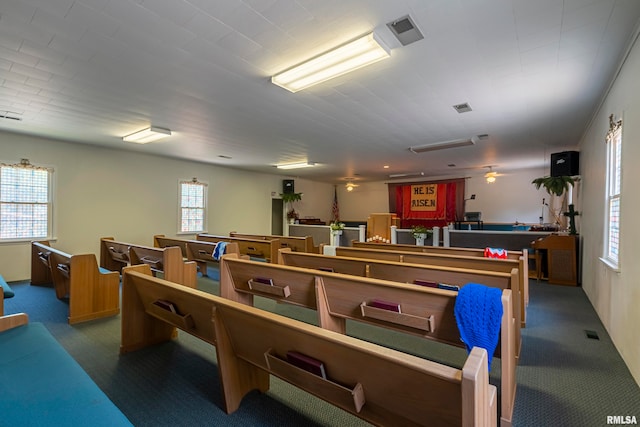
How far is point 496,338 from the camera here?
1.40m

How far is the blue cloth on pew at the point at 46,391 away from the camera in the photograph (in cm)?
94

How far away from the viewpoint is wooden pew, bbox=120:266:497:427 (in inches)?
34.0

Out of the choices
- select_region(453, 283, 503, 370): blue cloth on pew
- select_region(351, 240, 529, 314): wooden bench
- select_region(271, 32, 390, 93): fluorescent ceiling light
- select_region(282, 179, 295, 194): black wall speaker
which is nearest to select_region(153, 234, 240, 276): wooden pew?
select_region(351, 240, 529, 314): wooden bench

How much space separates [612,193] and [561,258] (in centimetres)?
243

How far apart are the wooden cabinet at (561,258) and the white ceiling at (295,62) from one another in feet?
5.78

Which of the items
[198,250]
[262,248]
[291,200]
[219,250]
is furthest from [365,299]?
[291,200]

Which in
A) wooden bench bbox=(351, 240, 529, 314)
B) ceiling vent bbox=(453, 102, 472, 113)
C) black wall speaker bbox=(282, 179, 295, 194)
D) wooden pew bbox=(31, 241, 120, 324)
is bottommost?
wooden pew bbox=(31, 241, 120, 324)

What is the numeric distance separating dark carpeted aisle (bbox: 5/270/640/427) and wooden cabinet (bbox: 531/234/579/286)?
75.5 inches

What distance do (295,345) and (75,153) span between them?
6458 millimetres

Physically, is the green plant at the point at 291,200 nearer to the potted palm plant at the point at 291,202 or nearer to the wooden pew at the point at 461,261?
the potted palm plant at the point at 291,202

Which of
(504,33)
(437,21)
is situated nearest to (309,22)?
(437,21)

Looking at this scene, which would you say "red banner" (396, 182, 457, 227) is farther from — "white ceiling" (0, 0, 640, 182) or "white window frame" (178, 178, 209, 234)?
"white window frame" (178, 178, 209, 234)

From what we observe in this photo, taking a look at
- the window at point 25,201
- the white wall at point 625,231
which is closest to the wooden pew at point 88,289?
the window at point 25,201

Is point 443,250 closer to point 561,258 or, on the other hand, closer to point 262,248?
point 561,258
